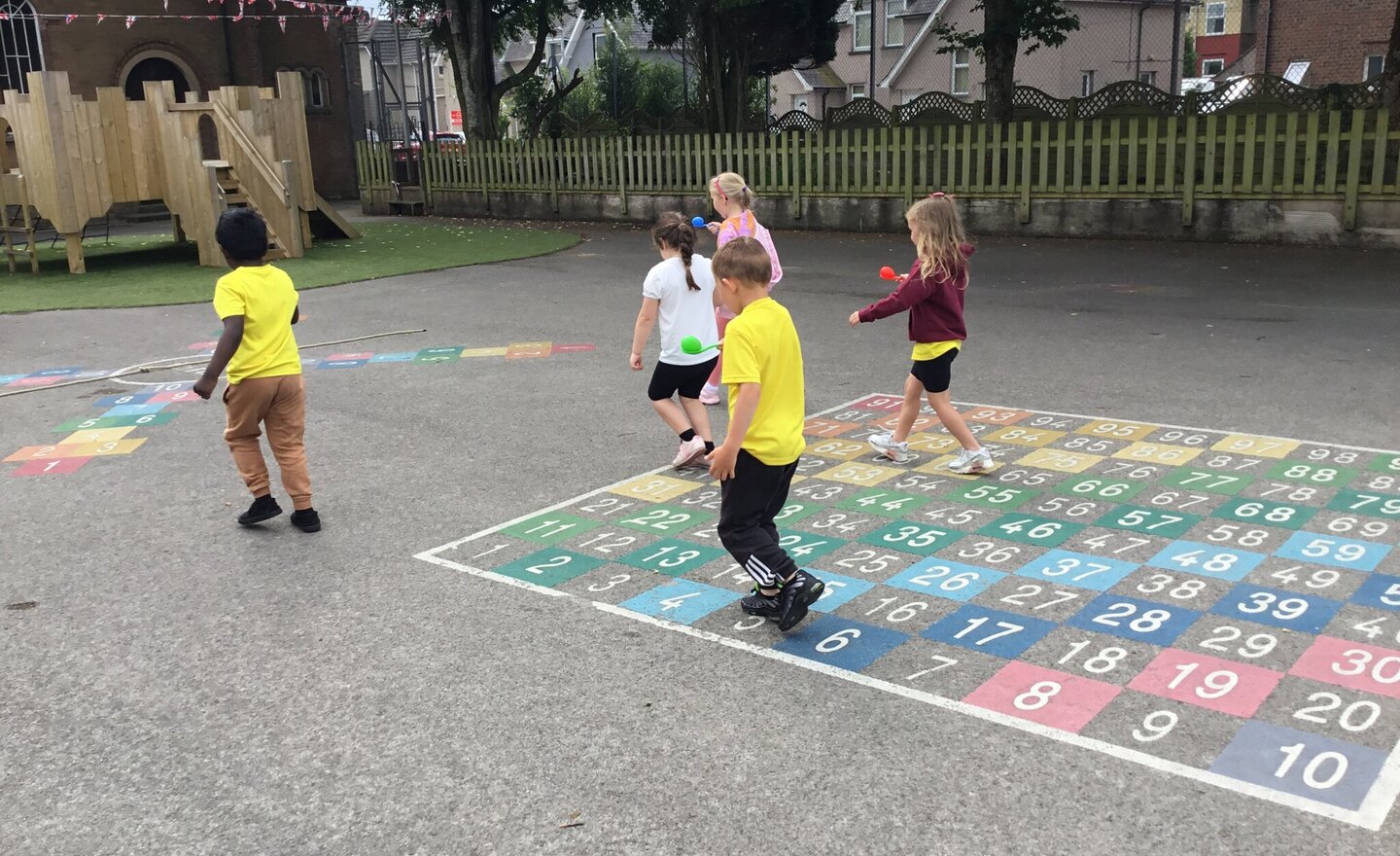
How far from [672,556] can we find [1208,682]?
227 centimetres

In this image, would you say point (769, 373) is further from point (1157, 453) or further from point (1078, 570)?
point (1157, 453)

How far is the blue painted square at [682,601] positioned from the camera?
458 centimetres

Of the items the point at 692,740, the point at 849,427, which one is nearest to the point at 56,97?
the point at 849,427

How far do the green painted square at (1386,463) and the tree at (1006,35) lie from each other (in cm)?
1422

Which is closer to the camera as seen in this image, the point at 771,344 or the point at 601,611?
the point at 771,344

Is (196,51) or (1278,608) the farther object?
(196,51)

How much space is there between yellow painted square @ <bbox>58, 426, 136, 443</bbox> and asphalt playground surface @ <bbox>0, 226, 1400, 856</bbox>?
219mm

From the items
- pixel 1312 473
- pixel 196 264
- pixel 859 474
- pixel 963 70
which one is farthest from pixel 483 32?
pixel 1312 473

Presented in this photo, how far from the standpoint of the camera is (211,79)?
30.9 meters

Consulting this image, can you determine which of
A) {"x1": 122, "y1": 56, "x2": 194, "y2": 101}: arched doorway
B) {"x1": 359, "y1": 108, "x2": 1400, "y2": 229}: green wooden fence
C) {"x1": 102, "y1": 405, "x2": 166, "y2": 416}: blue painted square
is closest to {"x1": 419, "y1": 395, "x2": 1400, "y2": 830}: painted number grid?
{"x1": 102, "y1": 405, "x2": 166, "y2": 416}: blue painted square

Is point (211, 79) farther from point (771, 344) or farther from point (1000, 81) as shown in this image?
point (771, 344)

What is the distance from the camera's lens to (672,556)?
5223mm

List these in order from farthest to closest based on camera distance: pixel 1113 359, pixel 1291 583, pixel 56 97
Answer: pixel 56 97 < pixel 1113 359 < pixel 1291 583

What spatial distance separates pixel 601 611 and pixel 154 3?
30.5 meters
